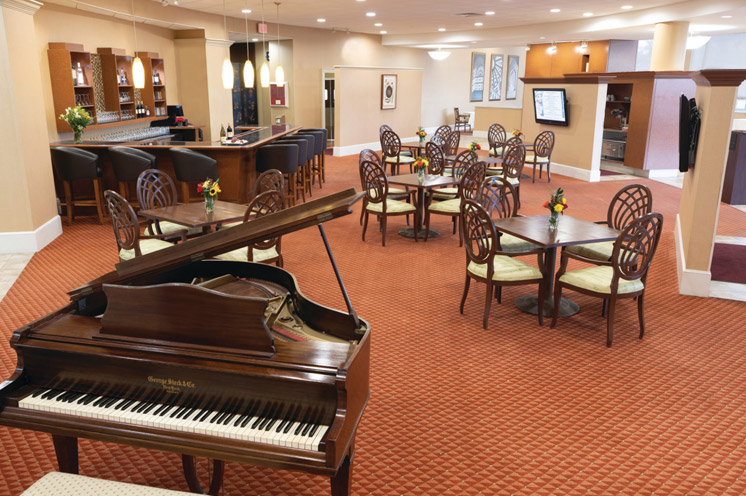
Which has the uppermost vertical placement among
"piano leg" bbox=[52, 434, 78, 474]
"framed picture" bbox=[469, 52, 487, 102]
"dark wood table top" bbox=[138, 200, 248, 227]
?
"framed picture" bbox=[469, 52, 487, 102]

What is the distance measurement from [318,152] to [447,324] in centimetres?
628

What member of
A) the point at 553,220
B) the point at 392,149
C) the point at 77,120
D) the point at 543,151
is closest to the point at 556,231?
the point at 553,220

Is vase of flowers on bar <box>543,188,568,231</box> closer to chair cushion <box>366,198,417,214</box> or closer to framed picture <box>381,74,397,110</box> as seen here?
chair cushion <box>366,198,417,214</box>

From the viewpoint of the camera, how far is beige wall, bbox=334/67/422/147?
552 inches

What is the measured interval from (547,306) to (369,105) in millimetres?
10974

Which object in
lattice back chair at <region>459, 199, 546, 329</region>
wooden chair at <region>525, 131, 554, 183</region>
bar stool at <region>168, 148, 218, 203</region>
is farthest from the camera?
wooden chair at <region>525, 131, 554, 183</region>

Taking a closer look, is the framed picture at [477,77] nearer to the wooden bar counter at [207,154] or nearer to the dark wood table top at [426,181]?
the wooden bar counter at [207,154]

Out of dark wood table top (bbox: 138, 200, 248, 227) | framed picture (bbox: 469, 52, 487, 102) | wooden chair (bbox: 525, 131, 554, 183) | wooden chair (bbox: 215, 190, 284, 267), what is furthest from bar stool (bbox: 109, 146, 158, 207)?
framed picture (bbox: 469, 52, 487, 102)

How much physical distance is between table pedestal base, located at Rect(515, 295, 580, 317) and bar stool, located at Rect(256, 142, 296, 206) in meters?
4.01

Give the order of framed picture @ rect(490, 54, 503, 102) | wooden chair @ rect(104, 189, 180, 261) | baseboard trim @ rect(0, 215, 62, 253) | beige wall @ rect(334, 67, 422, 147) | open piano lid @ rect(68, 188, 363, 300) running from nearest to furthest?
1. open piano lid @ rect(68, 188, 363, 300)
2. wooden chair @ rect(104, 189, 180, 261)
3. baseboard trim @ rect(0, 215, 62, 253)
4. beige wall @ rect(334, 67, 422, 147)
5. framed picture @ rect(490, 54, 503, 102)

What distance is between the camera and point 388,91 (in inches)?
607

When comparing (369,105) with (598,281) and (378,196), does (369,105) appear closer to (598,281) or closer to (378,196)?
(378,196)

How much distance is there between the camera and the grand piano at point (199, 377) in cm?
193

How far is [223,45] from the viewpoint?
12.2m
